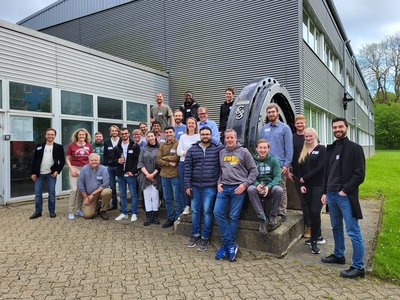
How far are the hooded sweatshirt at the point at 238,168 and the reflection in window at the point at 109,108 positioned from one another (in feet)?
23.9

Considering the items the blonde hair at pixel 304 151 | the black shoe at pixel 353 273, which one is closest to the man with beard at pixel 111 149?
the blonde hair at pixel 304 151

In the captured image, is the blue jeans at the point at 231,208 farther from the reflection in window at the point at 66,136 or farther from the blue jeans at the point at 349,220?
the reflection in window at the point at 66,136

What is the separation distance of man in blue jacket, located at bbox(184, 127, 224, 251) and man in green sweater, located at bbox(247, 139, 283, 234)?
575 mm

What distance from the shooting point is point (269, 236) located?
470cm

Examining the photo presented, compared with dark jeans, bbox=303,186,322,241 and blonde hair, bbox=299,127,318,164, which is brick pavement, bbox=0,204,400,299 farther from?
blonde hair, bbox=299,127,318,164

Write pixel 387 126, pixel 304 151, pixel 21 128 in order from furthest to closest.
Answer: pixel 387 126 → pixel 21 128 → pixel 304 151

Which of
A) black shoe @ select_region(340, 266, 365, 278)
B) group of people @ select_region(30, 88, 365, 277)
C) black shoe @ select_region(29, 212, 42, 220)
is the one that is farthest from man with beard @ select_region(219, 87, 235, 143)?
black shoe @ select_region(29, 212, 42, 220)

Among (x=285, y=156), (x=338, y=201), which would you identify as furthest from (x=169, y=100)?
(x=338, y=201)

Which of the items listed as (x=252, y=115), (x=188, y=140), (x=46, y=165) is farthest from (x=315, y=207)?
(x=46, y=165)

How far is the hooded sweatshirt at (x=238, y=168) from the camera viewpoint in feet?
15.2

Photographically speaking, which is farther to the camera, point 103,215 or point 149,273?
point 103,215

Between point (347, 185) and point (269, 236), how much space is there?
1.35 meters

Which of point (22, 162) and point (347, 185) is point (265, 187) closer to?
point (347, 185)

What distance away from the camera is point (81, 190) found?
688cm
